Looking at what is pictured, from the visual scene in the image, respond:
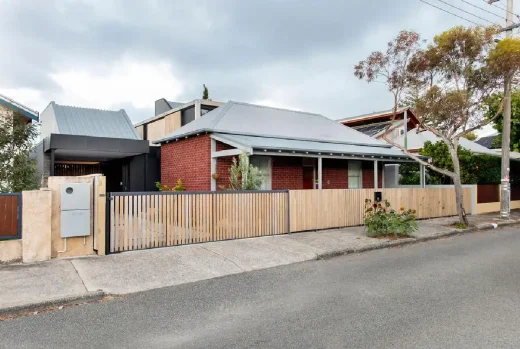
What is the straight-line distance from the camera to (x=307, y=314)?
477 centimetres

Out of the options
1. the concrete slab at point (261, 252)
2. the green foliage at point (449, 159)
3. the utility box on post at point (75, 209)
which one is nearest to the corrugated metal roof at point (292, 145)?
the concrete slab at point (261, 252)

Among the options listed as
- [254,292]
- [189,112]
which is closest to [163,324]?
[254,292]

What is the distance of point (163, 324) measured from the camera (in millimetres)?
4492

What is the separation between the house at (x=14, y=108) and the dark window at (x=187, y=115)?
807 centimetres

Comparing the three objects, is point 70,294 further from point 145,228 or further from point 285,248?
point 285,248

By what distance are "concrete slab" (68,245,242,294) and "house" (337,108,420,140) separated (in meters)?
17.2

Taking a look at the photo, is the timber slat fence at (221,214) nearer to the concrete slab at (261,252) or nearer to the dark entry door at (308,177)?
the concrete slab at (261,252)

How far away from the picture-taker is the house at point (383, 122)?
23.3m

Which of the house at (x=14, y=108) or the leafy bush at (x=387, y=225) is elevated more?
the house at (x=14, y=108)

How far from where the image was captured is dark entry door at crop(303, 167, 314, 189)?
52.0ft

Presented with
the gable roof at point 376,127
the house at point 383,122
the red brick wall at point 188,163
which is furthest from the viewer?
the house at point 383,122

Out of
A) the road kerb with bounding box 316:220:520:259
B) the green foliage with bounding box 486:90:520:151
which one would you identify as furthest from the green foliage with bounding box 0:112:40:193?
the green foliage with bounding box 486:90:520:151

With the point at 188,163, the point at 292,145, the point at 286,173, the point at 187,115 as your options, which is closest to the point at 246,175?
the point at 292,145

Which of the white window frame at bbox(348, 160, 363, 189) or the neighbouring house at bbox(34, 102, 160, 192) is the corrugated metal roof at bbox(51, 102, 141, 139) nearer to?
the neighbouring house at bbox(34, 102, 160, 192)
